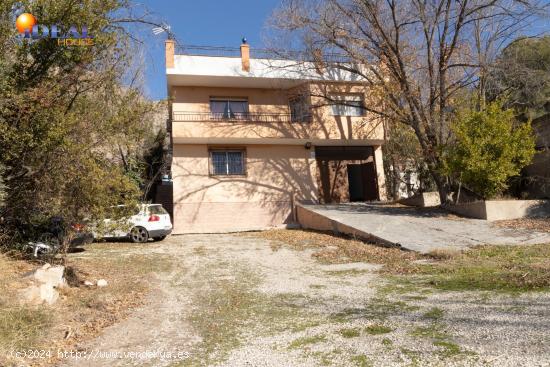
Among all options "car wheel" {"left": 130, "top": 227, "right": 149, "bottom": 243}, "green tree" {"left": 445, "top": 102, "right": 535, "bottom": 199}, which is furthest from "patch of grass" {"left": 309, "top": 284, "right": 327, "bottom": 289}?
"green tree" {"left": 445, "top": 102, "right": 535, "bottom": 199}

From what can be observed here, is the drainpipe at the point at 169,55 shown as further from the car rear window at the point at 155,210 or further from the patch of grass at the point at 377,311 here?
the patch of grass at the point at 377,311

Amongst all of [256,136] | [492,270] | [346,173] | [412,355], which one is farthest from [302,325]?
[346,173]

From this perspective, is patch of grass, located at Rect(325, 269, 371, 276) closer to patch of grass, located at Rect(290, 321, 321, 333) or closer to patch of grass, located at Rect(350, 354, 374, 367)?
patch of grass, located at Rect(290, 321, 321, 333)

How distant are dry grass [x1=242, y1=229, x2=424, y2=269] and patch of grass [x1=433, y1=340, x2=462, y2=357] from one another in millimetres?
5434

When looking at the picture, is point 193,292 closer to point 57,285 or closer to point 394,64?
point 57,285

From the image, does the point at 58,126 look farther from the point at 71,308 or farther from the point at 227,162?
the point at 227,162

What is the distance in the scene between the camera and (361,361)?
4.76 m

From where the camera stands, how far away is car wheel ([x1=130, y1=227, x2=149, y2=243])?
1622cm

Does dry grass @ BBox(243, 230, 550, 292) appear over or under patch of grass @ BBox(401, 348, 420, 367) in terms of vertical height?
over

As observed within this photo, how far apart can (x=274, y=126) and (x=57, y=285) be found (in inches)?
574

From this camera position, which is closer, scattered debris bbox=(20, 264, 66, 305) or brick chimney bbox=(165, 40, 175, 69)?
scattered debris bbox=(20, 264, 66, 305)

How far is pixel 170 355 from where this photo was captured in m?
5.48

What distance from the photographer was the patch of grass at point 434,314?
19.8ft

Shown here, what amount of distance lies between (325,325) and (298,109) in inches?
691
